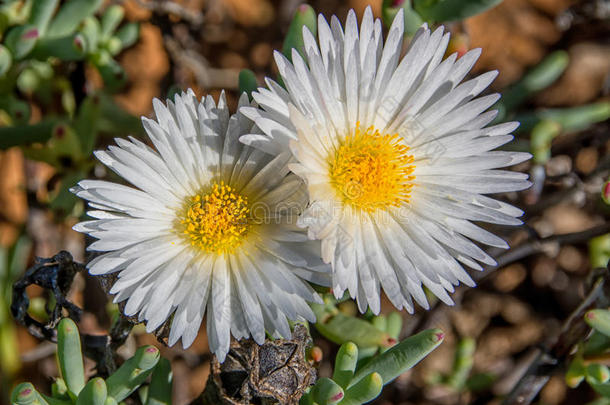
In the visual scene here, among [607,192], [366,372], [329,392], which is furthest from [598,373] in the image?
[329,392]

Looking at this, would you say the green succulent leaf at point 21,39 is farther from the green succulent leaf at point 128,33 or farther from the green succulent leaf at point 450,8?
the green succulent leaf at point 450,8

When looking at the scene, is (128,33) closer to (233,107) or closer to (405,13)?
(233,107)

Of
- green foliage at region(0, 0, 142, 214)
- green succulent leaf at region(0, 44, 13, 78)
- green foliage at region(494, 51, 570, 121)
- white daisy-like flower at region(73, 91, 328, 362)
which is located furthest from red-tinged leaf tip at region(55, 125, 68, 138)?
green foliage at region(494, 51, 570, 121)

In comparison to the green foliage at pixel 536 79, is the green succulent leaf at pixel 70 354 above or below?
below

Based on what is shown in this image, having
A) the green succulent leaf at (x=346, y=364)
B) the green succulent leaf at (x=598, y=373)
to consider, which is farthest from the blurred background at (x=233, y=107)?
the green succulent leaf at (x=346, y=364)

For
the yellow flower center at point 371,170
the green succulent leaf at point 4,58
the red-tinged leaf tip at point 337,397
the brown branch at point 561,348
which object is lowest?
the brown branch at point 561,348

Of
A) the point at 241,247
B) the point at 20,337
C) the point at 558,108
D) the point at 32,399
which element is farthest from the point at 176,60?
the point at 558,108

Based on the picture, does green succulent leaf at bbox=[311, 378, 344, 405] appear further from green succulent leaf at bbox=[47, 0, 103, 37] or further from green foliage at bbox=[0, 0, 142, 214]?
green succulent leaf at bbox=[47, 0, 103, 37]
